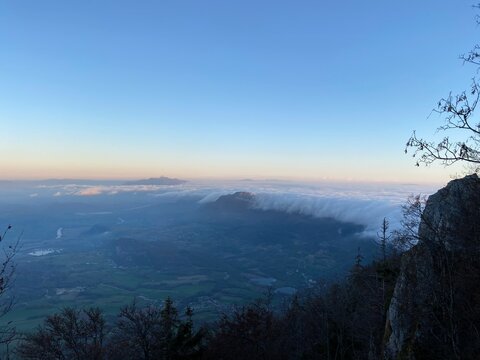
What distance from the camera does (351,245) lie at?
19912cm

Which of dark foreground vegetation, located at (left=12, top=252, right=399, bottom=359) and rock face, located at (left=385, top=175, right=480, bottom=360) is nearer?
rock face, located at (left=385, top=175, right=480, bottom=360)

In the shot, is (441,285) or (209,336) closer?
(441,285)

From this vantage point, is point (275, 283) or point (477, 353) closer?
point (477, 353)

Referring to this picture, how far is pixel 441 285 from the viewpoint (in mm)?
11461

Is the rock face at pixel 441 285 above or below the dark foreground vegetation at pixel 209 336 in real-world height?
above

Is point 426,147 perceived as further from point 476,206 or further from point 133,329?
point 133,329

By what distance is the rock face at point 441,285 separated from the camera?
423 inches

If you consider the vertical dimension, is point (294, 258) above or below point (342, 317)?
Answer: below

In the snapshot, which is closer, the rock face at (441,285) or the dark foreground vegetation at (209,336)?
the rock face at (441,285)

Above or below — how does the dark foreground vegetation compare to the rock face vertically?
below

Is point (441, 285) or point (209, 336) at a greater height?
point (441, 285)

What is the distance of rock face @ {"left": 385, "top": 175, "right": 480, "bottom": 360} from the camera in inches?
423

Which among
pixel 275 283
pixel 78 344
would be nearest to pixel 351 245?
pixel 275 283

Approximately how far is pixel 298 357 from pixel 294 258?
16847 cm
